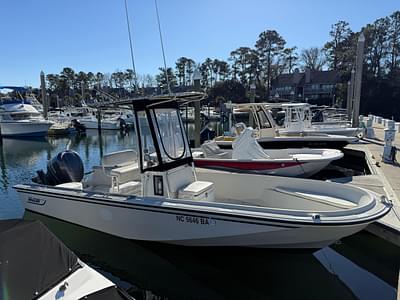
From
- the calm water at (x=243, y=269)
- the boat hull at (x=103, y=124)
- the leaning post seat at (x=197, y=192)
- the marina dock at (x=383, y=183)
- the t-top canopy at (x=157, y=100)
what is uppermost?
the t-top canopy at (x=157, y=100)

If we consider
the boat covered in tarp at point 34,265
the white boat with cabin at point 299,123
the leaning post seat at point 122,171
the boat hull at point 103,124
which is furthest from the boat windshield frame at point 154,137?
the boat hull at point 103,124

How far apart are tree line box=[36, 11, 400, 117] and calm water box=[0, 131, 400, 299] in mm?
33180

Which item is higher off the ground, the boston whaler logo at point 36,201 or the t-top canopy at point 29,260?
the t-top canopy at point 29,260

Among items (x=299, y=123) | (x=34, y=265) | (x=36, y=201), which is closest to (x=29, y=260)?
(x=34, y=265)

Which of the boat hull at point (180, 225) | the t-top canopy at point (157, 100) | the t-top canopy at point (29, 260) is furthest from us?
the t-top canopy at point (157, 100)

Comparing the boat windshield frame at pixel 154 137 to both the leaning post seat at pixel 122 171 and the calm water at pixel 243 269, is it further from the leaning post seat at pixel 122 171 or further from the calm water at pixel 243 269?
the calm water at pixel 243 269

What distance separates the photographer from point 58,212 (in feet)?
21.0

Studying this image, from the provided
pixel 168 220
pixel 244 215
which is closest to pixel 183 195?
pixel 168 220

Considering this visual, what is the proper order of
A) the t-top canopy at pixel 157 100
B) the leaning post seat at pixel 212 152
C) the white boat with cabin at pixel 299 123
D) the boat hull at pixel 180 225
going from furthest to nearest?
the white boat with cabin at pixel 299 123 → the leaning post seat at pixel 212 152 → the t-top canopy at pixel 157 100 → the boat hull at pixel 180 225

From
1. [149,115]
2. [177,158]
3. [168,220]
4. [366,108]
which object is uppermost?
[149,115]

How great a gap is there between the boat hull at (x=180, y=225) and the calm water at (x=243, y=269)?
1.35 feet

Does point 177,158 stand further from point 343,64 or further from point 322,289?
point 343,64

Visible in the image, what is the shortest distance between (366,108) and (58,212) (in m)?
48.9

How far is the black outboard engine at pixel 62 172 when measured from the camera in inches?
287
